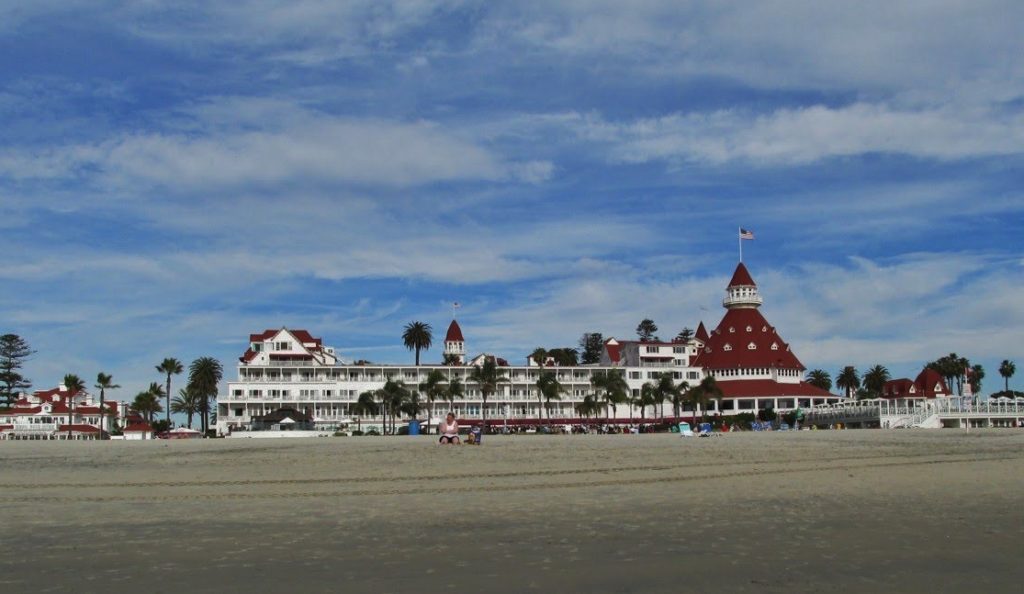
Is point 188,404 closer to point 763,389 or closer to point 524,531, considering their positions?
point 763,389

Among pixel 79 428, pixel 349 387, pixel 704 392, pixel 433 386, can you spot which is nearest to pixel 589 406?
pixel 704 392

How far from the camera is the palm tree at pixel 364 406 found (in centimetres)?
11850

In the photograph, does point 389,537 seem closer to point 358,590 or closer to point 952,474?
point 358,590

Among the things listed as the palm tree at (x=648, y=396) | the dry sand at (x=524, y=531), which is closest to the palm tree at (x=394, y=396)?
the palm tree at (x=648, y=396)

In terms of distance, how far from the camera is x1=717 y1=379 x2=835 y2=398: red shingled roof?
12812 cm

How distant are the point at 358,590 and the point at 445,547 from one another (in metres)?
2.68

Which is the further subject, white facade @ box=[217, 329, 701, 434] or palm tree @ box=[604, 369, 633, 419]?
palm tree @ box=[604, 369, 633, 419]

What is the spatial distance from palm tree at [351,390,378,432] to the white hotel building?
0.98 m

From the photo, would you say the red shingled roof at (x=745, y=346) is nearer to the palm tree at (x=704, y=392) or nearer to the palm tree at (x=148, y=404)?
the palm tree at (x=704, y=392)

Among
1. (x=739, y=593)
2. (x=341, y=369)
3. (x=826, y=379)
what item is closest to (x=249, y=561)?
(x=739, y=593)

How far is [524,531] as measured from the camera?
1316 centimetres

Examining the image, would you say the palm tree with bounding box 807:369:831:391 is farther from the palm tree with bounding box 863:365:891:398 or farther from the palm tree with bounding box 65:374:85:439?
the palm tree with bounding box 65:374:85:439

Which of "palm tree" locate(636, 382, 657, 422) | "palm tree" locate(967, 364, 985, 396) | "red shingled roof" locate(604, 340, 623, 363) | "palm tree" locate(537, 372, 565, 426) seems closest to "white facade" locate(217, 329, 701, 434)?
"palm tree" locate(537, 372, 565, 426)

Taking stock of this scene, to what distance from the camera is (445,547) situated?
11.8m
